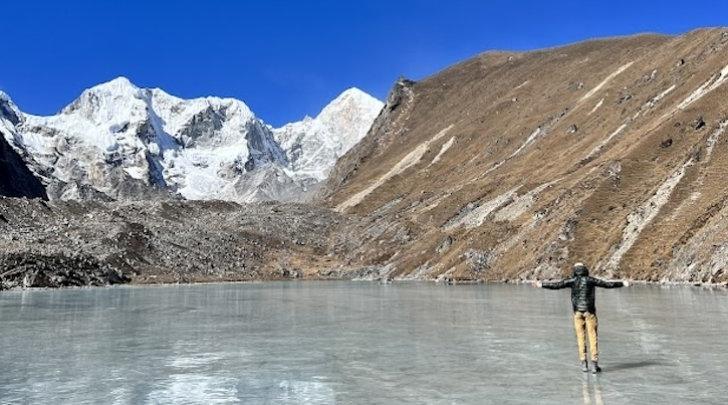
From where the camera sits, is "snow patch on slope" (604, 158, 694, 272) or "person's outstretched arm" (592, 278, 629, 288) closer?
"person's outstretched arm" (592, 278, 629, 288)

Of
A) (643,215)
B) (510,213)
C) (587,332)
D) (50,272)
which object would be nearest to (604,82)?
(510,213)

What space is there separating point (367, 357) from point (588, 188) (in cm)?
6915

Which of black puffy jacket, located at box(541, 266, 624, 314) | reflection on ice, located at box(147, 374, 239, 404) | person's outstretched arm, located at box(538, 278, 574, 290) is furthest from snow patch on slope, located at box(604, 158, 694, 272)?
reflection on ice, located at box(147, 374, 239, 404)

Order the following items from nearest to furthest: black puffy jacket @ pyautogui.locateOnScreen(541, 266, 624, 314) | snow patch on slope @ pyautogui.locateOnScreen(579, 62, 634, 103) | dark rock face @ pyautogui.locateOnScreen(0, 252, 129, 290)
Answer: black puffy jacket @ pyautogui.locateOnScreen(541, 266, 624, 314) → dark rock face @ pyautogui.locateOnScreen(0, 252, 129, 290) → snow patch on slope @ pyautogui.locateOnScreen(579, 62, 634, 103)

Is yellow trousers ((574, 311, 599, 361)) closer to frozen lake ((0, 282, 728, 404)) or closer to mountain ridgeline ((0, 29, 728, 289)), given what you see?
frozen lake ((0, 282, 728, 404))

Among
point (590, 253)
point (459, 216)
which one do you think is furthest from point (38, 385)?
point (459, 216)

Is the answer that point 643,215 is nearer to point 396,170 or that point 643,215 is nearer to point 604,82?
point 604,82

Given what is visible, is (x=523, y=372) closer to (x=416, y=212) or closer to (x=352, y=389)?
(x=352, y=389)

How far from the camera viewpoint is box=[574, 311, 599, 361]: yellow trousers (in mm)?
18089

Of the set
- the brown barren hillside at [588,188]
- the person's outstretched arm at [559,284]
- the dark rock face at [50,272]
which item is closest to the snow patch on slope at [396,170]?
the brown barren hillside at [588,188]

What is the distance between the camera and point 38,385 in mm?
17453

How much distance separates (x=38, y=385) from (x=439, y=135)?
185401 millimetres

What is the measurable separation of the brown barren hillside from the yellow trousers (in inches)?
1709

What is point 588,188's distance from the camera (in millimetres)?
84812
